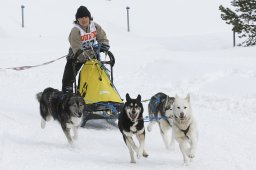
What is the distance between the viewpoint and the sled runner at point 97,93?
7.88m

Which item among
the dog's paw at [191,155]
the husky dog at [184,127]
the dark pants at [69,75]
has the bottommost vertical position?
the dog's paw at [191,155]

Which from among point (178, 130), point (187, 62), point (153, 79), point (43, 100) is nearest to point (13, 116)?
point (43, 100)

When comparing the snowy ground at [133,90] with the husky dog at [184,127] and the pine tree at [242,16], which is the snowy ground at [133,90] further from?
the pine tree at [242,16]

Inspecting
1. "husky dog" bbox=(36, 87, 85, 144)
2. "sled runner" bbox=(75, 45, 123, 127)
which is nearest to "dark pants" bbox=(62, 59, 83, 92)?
"sled runner" bbox=(75, 45, 123, 127)

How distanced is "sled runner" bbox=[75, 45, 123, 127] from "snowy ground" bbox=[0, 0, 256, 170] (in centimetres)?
30

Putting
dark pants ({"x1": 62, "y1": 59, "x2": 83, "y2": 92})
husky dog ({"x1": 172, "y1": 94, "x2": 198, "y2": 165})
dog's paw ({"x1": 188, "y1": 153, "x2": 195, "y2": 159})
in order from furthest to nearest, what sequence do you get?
1. dark pants ({"x1": 62, "y1": 59, "x2": 83, "y2": 92})
2. husky dog ({"x1": 172, "y1": 94, "x2": 198, "y2": 165})
3. dog's paw ({"x1": 188, "y1": 153, "x2": 195, "y2": 159})

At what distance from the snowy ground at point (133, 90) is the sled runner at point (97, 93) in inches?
11.7

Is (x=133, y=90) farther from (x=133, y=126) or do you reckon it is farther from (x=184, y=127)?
(x=184, y=127)

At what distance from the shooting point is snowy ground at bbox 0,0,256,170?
251 inches

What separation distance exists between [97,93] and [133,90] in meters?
4.34

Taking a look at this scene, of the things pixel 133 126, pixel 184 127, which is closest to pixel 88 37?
pixel 133 126

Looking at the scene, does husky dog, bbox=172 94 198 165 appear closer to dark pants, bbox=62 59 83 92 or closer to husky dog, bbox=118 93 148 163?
husky dog, bbox=118 93 148 163

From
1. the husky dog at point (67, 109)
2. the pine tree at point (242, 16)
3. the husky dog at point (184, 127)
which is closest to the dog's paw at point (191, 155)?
the husky dog at point (184, 127)

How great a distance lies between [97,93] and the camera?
7.95m
